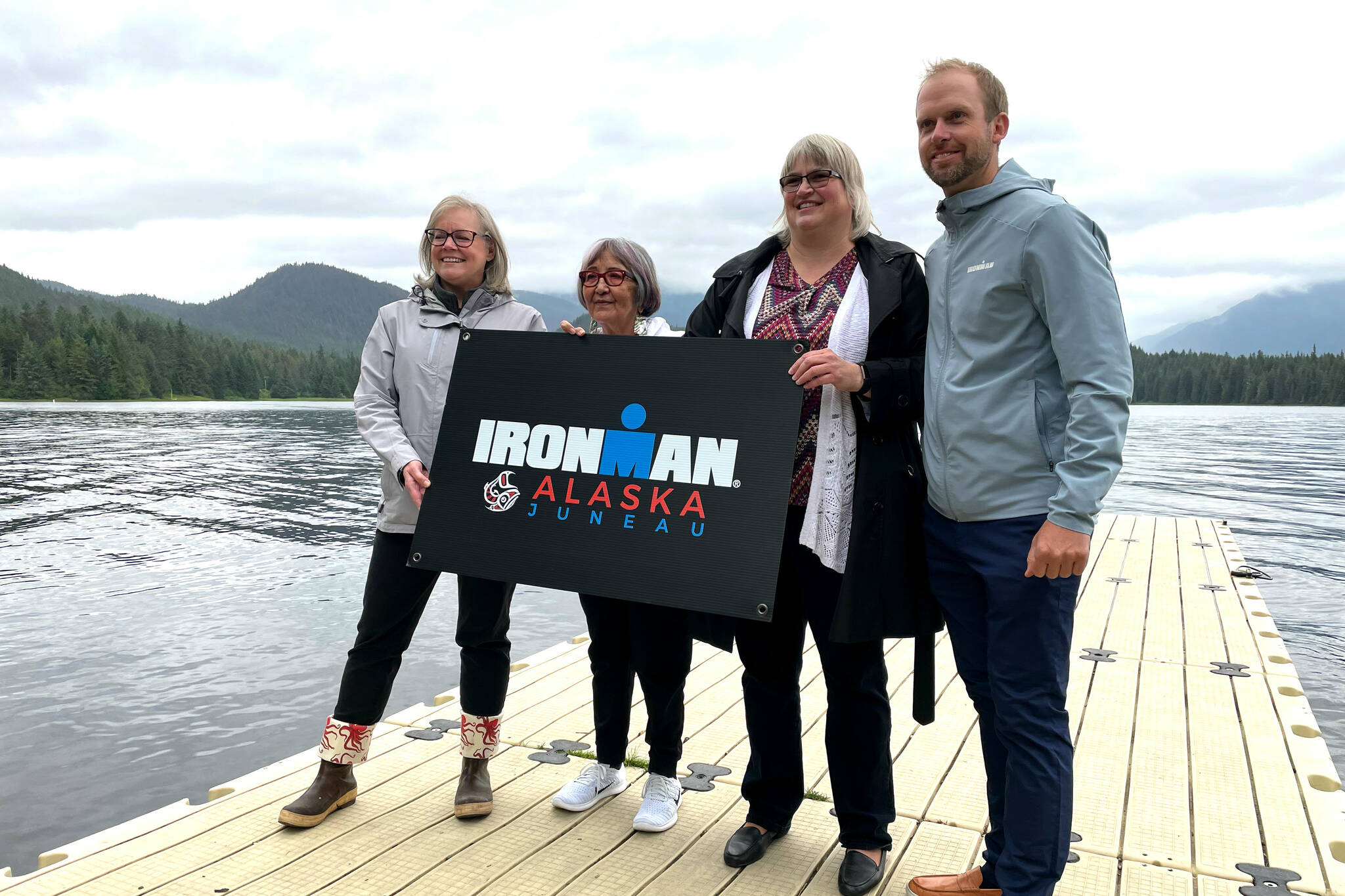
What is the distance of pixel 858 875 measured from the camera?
101 inches

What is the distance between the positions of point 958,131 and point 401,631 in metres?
2.34

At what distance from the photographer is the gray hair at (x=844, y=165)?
8.06ft

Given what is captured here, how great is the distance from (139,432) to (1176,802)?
37705 millimetres

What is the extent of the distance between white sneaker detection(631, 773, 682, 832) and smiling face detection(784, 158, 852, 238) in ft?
6.08

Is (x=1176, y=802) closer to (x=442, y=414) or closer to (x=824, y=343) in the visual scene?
(x=824, y=343)

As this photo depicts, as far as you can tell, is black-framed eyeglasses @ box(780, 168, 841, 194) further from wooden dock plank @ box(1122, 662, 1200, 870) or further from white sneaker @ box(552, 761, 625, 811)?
wooden dock plank @ box(1122, 662, 1200, 870)

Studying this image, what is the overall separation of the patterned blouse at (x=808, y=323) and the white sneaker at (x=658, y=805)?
1145mm

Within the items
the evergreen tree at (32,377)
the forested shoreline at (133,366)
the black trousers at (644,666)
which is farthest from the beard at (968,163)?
the evergreen tree at (32,377)

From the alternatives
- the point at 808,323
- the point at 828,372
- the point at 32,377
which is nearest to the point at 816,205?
the point at 808,323

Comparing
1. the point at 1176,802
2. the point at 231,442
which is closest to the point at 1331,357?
the point at 231,442

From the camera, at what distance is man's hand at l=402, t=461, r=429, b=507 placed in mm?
2867

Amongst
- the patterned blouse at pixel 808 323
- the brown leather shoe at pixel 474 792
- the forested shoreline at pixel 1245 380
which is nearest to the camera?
the patterned blouse at pixel 808 323

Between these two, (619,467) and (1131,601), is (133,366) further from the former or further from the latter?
(619,467)

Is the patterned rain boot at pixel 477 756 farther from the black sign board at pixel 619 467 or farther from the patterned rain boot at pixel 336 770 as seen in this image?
the black sign board at pixel 619 467
